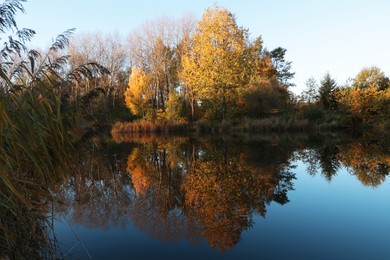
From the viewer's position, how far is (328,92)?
24.3 meters

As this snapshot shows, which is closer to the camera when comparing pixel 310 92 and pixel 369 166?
pixel 369 166

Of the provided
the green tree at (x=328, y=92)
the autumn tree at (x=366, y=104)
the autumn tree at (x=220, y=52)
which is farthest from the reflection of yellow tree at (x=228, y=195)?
the green tree at (x=328, y=92)

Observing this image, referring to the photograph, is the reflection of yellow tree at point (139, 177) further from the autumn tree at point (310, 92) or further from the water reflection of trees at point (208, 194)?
the autumn tree at point (310, 92)

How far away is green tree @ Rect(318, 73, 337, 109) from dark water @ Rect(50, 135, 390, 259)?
20002 mm

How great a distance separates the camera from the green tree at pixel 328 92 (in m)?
23.9

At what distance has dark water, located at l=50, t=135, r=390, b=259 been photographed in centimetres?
253

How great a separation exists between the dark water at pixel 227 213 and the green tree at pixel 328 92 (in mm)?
20002

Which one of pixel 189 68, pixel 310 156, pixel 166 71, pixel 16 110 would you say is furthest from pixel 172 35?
pixel 16 110

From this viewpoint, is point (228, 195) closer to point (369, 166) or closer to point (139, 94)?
point (369, 166)

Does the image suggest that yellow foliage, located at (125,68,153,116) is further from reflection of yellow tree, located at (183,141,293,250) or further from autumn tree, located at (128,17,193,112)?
reflection of yellow tree, located at (183,141,293,250)

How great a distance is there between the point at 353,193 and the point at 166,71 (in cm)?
2508

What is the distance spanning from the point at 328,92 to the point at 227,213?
81.5 ft

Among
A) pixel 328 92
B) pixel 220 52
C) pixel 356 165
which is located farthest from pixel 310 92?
pixel 356 165

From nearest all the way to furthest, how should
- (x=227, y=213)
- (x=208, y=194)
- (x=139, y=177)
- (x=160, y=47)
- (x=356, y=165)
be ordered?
(x=227, y=213)
(x=208, y=194)
(x=139, y=177)
(x=356, y=165)
(x=160, y=47)
